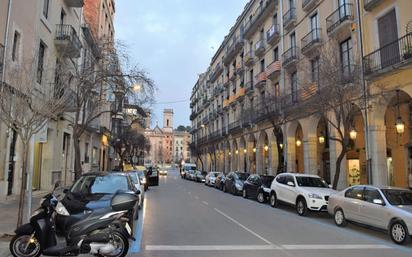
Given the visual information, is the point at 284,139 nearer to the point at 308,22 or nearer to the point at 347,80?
the point at 308,22

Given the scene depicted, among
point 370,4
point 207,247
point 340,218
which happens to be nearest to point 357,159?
point 370,4

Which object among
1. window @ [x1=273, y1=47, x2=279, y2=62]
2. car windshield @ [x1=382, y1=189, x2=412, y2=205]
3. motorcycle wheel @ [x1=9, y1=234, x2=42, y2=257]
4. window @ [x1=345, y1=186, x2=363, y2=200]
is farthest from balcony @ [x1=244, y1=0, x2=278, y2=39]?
motorcycle wheel @ [x1=9, y1=234, x2=42, y2=257]

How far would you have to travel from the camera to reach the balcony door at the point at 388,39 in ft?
55.6

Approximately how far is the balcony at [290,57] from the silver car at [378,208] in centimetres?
1529

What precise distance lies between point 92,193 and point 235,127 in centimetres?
3558

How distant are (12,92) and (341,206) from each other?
10930mm

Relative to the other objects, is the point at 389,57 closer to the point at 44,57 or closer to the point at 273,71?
the point at 273,71

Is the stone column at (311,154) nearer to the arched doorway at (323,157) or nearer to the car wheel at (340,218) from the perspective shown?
the arched doorway at (323,157)

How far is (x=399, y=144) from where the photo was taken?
2120cm

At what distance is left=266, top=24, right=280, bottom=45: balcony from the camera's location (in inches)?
1235

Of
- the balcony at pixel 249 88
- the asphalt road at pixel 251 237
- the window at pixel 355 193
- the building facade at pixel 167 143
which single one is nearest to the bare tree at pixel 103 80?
the asphalt road at pixel 251 237

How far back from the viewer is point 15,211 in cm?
1388

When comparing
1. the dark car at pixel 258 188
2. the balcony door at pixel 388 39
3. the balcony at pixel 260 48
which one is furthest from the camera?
the balcony at pixel 260 48

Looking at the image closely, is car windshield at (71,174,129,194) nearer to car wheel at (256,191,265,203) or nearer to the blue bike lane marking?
the blue bike lane marking
